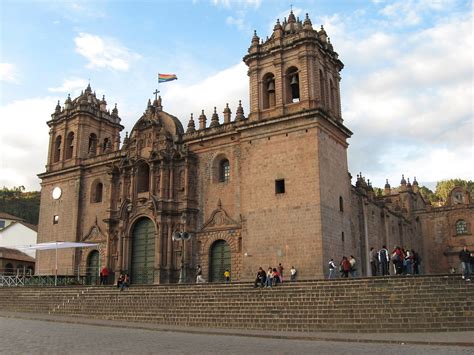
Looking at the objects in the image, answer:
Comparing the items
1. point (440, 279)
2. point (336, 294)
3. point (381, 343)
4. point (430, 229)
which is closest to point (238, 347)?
point (381, 343)

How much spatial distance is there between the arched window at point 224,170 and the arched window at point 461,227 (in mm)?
30047

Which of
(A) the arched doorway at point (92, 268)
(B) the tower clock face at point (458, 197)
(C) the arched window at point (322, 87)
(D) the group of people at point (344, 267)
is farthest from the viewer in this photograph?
(B) the tower clock face at point (458, 197)

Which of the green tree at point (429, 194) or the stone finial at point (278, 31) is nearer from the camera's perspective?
the stone finial at point (278, 31)

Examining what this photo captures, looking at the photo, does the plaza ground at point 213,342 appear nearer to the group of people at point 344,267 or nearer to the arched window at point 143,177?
the group of people at point 344,267

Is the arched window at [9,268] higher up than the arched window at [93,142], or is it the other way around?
the arched window at [93,142]

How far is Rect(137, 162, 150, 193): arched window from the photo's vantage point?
31.4 m

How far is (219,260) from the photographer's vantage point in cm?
2752

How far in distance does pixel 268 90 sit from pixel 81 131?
15927mm

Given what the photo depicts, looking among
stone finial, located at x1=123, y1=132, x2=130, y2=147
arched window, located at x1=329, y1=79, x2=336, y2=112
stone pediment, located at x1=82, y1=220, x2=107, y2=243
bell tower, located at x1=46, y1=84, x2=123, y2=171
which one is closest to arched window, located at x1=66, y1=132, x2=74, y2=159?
bell tower, located at x1=46, y1=84, x2=123, y2=171

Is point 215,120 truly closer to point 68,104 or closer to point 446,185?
point 68,104

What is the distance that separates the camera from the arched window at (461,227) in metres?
47.6

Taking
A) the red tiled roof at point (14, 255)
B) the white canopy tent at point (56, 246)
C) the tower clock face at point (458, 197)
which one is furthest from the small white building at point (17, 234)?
the tower clock face at point (458, 197)

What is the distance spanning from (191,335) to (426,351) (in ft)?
25.3

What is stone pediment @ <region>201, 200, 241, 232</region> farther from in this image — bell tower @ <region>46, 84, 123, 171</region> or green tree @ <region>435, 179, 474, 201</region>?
green tree @ <region>435, 179, 474, 201</region>
